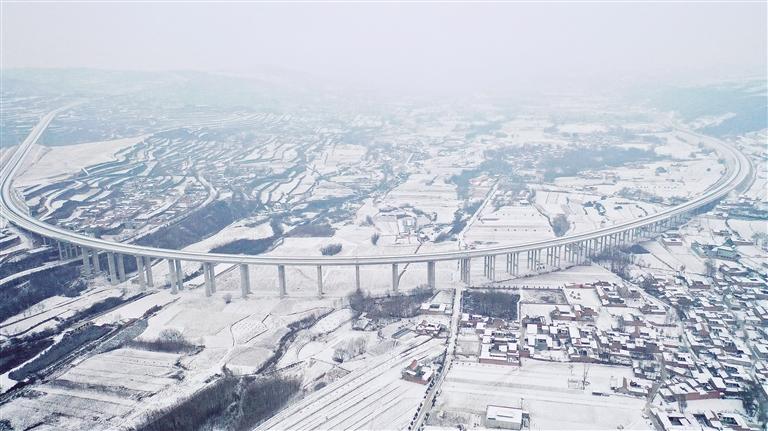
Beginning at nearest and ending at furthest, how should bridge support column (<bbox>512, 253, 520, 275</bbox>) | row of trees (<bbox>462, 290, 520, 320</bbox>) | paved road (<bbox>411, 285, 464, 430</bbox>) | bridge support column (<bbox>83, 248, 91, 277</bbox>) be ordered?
paved road (<bbox>411, 285, 464, 430</bbox>)
row of trees (<bbox>462, 290, 520, 320</bbox>)
bridge support column (<bbox>512, 253, 520, 275</bbox>)
bridge support column (<bbox>83, 248, 91, 277</bbox>)

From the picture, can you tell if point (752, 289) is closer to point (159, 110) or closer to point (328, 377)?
point (328, 377)

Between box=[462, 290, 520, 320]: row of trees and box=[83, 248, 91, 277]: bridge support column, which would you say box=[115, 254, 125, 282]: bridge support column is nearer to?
box=[83, 248, 91, 277]: bridge support column

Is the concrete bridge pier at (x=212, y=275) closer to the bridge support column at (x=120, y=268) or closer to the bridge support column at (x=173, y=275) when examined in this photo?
the bridge support column at (x=173, y=275)

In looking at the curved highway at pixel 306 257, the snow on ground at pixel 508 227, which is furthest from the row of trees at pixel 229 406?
the snow on ground at pixel 508 227

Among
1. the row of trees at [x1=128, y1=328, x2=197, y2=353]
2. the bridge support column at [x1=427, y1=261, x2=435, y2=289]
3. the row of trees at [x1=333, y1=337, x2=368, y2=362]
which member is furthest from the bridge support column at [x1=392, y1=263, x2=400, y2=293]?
the row of trees at [x1=128, y1=328, x2=197, y2=353]

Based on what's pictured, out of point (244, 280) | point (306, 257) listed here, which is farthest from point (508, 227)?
point (244, 280)
